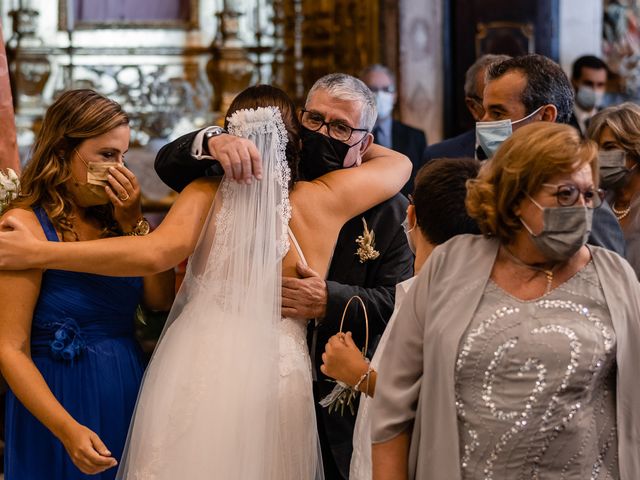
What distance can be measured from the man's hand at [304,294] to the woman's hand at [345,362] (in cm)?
35

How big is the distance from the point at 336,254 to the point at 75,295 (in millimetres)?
741

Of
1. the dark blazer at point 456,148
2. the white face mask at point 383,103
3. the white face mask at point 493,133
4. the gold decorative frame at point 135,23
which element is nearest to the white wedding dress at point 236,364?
the white face mask at point 493,133

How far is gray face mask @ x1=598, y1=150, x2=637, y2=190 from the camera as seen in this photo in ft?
12.0

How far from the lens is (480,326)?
234 cm

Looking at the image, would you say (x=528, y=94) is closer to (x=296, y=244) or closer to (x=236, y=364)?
(x=296, y=244)

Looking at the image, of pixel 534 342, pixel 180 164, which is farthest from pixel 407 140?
pixel 534 342

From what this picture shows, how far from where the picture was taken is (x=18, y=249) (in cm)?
288

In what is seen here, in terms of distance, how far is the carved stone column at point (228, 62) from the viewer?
24.2ft

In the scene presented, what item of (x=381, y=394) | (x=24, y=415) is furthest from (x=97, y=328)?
(x=381, y=394)

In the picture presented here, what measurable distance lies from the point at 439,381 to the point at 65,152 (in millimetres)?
1298

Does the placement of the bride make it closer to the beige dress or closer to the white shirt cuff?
the white shirt cuff

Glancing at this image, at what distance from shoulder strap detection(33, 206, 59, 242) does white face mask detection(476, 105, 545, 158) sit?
127 centimetres

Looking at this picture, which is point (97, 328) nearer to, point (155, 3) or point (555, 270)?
point (555, 270)

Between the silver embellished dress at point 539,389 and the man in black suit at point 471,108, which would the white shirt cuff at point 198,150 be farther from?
the man in black suit at point 471,108
